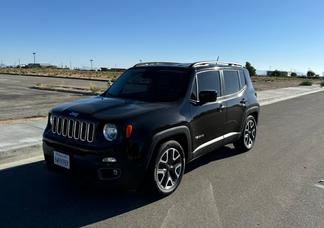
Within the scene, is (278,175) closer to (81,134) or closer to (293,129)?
(81,134)

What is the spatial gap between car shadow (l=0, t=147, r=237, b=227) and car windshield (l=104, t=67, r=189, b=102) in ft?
4.89

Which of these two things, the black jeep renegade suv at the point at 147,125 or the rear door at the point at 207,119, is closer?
the black jeep renegade suv at the point at 147,125

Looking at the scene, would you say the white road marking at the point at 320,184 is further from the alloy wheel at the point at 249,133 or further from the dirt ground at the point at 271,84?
the dirt ground at the point at 271,84

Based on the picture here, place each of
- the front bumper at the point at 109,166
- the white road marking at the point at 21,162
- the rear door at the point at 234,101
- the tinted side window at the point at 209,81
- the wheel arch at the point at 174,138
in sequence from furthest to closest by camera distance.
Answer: the rear door at the point at 234,101
the white road marking at the point at 21,162
the tinted side window at the point at 209,81
the wheel arch at the point at 174,138
the front bumper at the point at 109,166

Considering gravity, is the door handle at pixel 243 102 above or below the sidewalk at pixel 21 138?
above

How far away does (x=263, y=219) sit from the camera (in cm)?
454

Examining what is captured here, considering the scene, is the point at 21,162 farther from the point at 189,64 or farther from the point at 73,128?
the point at 189,64

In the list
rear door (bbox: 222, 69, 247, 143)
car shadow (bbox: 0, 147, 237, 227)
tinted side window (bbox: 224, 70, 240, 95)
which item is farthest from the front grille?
tinted side window (bbox: 224, 70, 240, 95)

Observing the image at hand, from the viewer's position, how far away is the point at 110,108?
5047 mm

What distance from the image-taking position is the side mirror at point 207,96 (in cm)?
573

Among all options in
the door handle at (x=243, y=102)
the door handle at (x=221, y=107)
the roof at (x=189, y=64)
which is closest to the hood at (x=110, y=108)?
the roof at (x=189, y=64)

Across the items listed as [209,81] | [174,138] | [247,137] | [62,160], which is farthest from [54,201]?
[247,137]

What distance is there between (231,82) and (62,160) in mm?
3670

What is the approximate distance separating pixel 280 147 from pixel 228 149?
135cm
